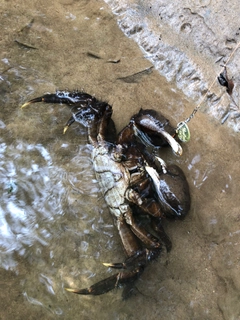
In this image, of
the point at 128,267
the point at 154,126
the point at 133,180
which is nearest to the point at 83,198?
the point at 133,180

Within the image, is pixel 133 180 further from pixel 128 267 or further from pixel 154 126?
pixel 128 267

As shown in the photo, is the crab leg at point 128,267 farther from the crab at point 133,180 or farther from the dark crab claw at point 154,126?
the dark crab claw at point 154,126

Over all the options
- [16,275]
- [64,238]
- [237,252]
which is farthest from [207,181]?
[16,275]

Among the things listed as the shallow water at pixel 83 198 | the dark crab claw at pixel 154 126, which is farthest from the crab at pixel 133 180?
the shallow water at pixel 83 198

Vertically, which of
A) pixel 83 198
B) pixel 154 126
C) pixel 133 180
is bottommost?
pixel 83 198

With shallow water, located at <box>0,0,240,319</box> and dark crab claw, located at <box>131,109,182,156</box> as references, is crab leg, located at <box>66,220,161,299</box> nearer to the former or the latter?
shallow water, located at <box>0,0,240,319</box>

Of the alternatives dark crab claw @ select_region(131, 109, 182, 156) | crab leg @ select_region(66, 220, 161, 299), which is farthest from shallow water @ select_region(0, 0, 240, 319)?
dark crab claw @ select_region(131, 109, 182, 156)

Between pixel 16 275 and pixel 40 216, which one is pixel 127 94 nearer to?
pixel 40 216
